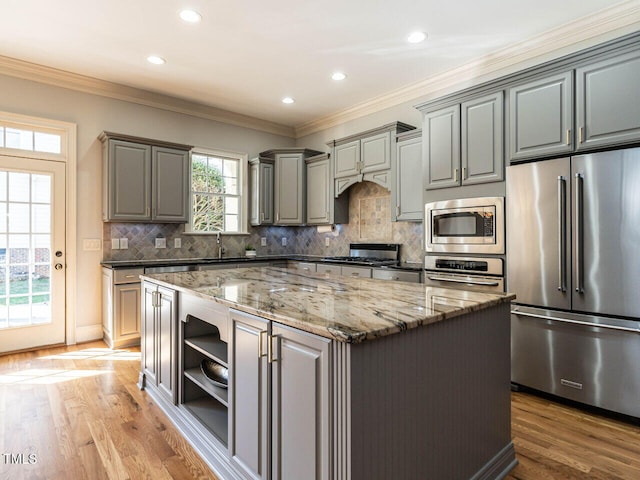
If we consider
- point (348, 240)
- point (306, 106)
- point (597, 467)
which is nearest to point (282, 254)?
point (348, 240)

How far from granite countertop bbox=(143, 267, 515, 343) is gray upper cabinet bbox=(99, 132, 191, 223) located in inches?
75.4

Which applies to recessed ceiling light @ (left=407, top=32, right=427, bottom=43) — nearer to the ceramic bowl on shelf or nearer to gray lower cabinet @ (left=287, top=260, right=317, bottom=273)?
gray lower cabinet @ (left=287, top=260, right=317, bottom=273)

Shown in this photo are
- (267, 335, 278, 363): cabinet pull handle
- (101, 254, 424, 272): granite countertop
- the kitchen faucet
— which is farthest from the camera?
the kitchen faucet

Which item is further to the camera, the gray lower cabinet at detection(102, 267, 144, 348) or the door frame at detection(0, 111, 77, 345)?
the door frame at detection(0, 111, 77, 345)

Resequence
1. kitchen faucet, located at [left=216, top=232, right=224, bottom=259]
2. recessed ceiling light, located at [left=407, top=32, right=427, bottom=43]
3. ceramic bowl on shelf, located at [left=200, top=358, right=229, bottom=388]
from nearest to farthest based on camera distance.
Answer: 1. ceramic bowl on shelf, located at [left=200, top=358, right=229, bottom=388]
2. recessed ceiling light, located at [left=407, top=32, right=427, bottom=43]
3. kitchen faucet, located at [left=216, top=232, right=224, bottom=259]

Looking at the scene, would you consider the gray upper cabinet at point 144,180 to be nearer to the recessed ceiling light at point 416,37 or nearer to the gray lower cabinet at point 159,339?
the gray lower cabinet at point 159,339

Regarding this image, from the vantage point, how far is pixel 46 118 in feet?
13.1

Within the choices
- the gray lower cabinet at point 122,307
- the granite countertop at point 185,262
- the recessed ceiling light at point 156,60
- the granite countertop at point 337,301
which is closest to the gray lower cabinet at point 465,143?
the granite countertop at point 185,262

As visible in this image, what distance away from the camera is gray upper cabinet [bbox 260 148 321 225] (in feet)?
17.6

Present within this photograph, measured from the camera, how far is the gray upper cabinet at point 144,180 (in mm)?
4125

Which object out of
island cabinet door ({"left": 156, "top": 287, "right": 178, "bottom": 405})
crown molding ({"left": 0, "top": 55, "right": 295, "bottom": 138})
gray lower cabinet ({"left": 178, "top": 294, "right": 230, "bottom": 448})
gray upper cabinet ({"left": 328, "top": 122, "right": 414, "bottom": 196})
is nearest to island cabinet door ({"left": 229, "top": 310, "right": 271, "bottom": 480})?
gray lower cabinet ({"left": 178, "top": 294, "right": 230, "bottom": 448})

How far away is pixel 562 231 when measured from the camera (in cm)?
265

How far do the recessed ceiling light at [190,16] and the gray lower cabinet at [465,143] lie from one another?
2.12m

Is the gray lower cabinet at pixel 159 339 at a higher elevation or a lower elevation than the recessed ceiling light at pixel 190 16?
lower
